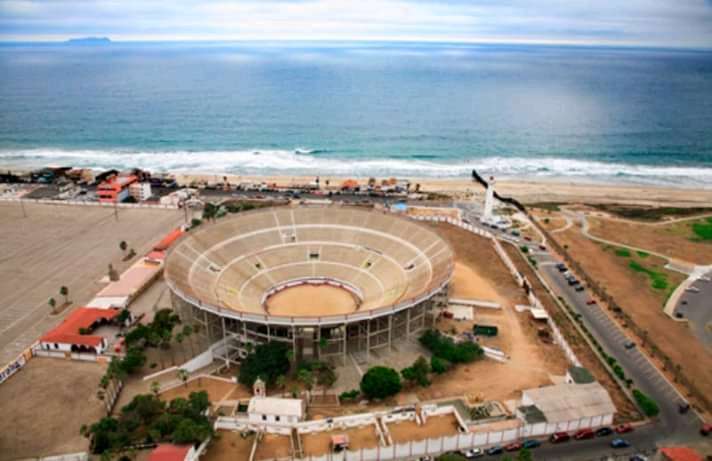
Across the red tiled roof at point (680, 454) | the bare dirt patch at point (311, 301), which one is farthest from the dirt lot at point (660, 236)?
the bare dirt patch at point (311, 301)

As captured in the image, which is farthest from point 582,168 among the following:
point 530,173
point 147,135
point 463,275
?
point 147,135

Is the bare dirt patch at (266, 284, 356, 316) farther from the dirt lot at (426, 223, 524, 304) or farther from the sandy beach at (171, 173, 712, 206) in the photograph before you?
the sandy beach at (171, 173, 712, 206)

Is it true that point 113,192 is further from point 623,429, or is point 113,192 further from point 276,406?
point 623,429

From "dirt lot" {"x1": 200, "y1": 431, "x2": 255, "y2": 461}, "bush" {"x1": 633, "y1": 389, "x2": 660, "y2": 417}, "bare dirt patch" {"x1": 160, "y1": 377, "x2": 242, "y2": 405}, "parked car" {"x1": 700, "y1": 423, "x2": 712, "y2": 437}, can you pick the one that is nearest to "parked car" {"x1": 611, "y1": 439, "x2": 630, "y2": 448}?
Result: "bush" {"x1": 633, "y1": 389, "x2": 660, "y2": 417}

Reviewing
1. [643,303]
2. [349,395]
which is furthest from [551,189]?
[349,395]

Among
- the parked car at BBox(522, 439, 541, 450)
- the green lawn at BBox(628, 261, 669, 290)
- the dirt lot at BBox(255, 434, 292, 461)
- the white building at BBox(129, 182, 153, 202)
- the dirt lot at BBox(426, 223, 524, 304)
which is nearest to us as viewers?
the dirt lot at BBox(255, 434, 292, 461)
